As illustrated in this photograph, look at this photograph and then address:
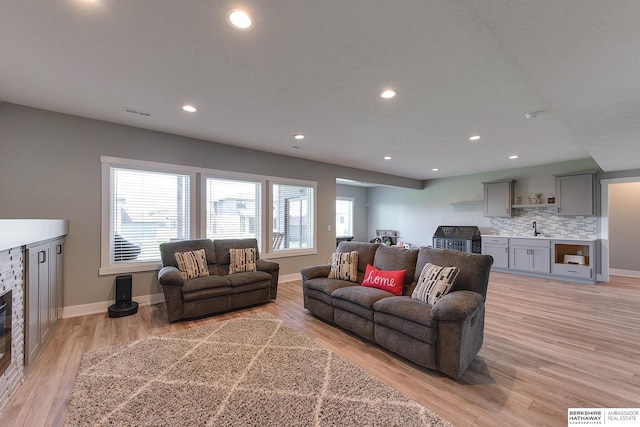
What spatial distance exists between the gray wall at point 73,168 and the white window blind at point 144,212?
21cm

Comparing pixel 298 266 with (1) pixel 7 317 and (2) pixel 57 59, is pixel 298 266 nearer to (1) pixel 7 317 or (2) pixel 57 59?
(1) pixel 7 317

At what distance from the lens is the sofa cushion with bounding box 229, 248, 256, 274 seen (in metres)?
4.22

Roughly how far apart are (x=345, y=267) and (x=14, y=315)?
3.09 meters

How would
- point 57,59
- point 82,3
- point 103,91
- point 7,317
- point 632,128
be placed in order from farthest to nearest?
point 632,128
point 103,91
point 57,59
point 7,317
point 82,3

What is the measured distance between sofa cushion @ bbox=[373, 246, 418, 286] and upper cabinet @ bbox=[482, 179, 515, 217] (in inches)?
200

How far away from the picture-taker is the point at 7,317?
6.40 ft

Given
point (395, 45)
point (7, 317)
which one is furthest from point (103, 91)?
point (395, 45)

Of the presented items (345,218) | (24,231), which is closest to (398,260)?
(24,231)

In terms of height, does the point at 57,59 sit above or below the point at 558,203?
above

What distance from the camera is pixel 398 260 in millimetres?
3254

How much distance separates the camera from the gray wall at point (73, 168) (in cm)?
327

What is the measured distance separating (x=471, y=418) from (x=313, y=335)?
1.64 meters

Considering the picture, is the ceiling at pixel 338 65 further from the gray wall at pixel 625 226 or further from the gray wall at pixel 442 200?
the gray wall at pixel 625 226

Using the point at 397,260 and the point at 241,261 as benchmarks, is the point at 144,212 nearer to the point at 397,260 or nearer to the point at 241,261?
the point at 241,261
